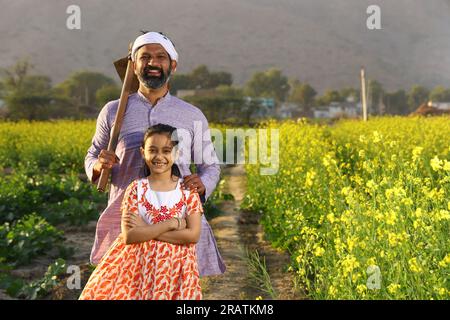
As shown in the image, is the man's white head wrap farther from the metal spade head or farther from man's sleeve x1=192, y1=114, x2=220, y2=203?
man's sleeve x1=192, y1=114, x2=220, y2=203

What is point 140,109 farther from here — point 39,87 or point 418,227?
point 39,87

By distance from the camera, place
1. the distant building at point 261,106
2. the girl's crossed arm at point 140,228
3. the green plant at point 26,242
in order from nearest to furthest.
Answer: the girl's crossed arm at point 140,228 → the green plant at point 26,242 → the distant building at point 261,106

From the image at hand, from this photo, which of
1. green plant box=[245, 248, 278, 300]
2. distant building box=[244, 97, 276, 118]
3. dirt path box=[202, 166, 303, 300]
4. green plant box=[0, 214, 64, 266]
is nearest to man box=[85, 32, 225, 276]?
green plant box=[245, 248, 278, 300]

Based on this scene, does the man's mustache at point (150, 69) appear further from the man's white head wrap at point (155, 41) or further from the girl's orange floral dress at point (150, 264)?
the girl's orange floral dress at point (150, 264)

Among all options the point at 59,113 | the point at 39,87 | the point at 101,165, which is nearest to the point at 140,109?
the point at 101,165

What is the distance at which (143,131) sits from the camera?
3.12 metres

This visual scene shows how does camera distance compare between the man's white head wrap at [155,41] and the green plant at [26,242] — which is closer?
the man's white head wrap at [155,41]

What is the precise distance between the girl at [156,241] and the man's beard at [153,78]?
29 centimetres

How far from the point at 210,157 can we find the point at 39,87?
164ft

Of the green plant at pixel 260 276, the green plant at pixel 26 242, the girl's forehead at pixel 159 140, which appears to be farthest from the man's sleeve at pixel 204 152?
the green plant at pixel 26 242

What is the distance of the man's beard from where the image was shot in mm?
2979

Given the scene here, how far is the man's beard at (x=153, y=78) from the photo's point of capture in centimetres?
298

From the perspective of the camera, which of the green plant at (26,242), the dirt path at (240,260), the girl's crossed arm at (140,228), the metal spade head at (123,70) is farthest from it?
the green plant at (26,242)

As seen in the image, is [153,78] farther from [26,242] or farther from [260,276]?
[26,242]
